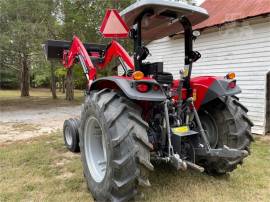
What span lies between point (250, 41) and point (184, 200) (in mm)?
5177

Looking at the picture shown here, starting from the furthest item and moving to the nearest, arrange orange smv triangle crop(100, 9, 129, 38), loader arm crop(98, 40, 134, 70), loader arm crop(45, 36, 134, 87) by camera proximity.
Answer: loader arm crop(45, 36, 134, 87)
loader arm crop(98, 40, 134, 70)
orange smv triangle crop(100, 9, 129, 38)

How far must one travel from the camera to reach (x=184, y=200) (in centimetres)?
289

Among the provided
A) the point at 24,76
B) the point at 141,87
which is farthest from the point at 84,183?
the point at 24,76

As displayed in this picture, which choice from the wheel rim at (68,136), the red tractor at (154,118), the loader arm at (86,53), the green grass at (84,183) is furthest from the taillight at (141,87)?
the wheel rim at (68,136)

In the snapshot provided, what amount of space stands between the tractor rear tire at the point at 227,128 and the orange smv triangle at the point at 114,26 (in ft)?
4.88

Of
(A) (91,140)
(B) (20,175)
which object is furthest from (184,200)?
(B) (20,175)

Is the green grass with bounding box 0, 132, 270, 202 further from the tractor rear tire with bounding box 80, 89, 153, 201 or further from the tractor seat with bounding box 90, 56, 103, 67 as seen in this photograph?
the tractor seat with bounding box 90, 56, 103, 67

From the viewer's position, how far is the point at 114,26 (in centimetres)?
364

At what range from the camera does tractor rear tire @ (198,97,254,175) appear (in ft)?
11.0

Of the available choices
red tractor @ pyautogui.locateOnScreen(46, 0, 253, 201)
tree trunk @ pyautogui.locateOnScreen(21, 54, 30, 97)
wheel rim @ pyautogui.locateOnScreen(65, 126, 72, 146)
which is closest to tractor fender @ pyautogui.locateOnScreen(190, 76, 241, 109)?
red tractor @ pyautogui.locateOnScreen(46, 0, 253, 201)

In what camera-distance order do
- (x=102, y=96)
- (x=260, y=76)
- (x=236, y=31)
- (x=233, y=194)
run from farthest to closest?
(x=236, y=31) < (x=260, y=76) < (x=233, y=194) < (x=102, y=96)

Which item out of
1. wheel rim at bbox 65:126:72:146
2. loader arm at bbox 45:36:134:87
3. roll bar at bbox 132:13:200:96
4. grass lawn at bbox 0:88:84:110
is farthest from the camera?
grass lawn at bbox 0:88:84:110

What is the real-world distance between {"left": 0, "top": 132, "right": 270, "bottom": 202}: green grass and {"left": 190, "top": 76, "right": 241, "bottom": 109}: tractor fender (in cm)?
101

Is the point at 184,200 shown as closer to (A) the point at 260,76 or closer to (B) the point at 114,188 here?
(B) the point at 114,188
